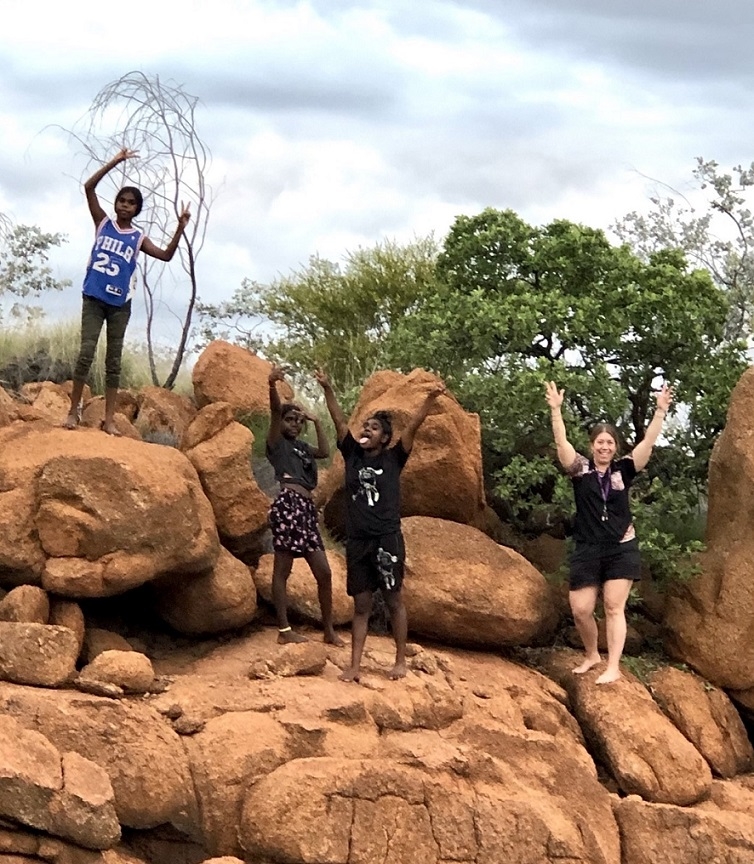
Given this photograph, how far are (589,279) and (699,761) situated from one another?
4.57 m

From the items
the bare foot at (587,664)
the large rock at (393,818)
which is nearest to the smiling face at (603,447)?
the bare foot at (587,664)

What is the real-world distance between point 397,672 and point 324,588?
80 centimetres

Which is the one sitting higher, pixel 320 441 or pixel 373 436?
pixel 373 436

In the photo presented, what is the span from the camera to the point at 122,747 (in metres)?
6.36

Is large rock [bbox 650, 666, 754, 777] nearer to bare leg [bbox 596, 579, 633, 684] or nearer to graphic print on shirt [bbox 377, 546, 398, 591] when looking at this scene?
bare leg [bbox 596, 579, 633, 684]

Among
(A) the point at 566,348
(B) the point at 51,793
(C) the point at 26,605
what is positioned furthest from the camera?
(A) the point at 566,348

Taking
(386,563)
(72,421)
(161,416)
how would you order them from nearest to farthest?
(386,563), (72,421), (161,416)

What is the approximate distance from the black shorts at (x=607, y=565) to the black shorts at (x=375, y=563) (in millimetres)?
1570

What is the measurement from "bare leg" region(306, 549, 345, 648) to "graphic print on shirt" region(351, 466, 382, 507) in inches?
22.5

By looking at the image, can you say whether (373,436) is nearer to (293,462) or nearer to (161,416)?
(293,462)

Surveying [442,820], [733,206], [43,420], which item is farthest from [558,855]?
[733,206]

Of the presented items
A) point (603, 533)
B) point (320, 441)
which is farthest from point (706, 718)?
point (320, 441)

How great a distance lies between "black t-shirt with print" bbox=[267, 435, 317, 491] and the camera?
310 inches

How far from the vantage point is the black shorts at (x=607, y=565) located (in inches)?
329
